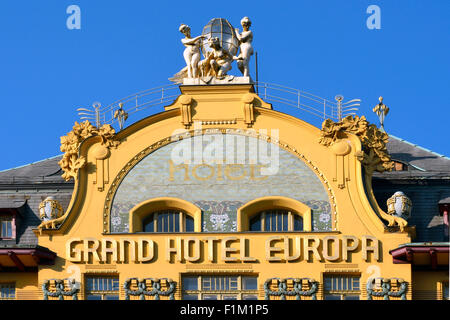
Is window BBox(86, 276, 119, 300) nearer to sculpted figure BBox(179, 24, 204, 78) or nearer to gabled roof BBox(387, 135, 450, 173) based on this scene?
sculpted figure BBox(179, 24, 204, 78)

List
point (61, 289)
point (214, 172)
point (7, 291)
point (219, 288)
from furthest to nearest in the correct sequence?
point (214, 172) < point (7, 291) < point (61, 289) < point (219, 288)

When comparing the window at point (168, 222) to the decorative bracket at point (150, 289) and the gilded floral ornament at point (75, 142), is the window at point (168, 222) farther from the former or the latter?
the gilded floral ornament at point (75, 142)

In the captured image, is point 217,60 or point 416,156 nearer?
point 217,60

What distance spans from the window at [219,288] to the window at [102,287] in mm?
2627

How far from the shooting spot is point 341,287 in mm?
68625

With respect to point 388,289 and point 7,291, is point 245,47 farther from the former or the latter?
point 7,291

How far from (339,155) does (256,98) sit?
3.95 m

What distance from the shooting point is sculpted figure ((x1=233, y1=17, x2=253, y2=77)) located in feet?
237

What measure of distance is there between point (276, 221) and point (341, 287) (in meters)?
3.73

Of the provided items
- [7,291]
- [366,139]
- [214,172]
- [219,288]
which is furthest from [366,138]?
[7,291]

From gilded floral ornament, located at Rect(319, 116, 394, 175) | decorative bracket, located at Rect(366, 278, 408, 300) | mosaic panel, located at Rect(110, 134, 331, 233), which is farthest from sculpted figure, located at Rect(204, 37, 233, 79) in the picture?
decorative bracket, located at Rect(366, 278, 408, 300)

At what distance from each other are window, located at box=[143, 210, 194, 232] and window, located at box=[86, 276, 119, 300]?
2546 mm

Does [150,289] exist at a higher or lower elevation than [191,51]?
lower
